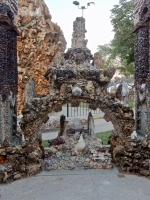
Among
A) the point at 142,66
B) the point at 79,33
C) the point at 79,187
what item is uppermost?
the point at 79,33

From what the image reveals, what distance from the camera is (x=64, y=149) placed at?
6.89 m

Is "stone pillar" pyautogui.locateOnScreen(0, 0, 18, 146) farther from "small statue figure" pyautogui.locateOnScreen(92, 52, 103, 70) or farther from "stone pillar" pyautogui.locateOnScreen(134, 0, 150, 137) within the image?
"stone pillar" pyautogui.locateOnScreen(134, 0, 150, 137)

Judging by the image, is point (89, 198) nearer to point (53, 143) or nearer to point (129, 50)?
point (53, 143)

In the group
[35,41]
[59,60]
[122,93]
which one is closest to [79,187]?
[122,93]

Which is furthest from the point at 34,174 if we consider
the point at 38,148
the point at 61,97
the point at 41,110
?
the point at 61,97

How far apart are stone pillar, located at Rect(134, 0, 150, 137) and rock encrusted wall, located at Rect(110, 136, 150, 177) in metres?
0.46

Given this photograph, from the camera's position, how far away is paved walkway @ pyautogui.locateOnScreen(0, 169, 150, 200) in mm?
4781

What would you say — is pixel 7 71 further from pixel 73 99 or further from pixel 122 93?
pixel 122 93

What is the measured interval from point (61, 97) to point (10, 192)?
2.75 m

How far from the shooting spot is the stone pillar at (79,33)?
6.63m

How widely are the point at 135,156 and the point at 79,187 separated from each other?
181 centimetres

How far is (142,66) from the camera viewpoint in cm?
613

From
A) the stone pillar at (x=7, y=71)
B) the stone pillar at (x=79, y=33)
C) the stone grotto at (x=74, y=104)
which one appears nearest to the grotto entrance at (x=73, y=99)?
the stone grotto at (x=74, y=104)

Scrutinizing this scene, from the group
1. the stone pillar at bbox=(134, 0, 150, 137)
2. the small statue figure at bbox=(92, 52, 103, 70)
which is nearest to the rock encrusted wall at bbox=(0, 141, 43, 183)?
the small statue figure at bbox=(92, 52, 103, 70)
